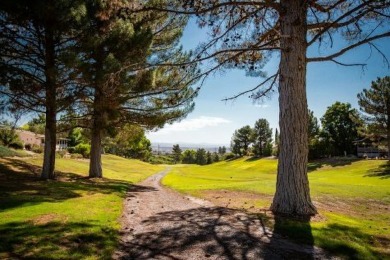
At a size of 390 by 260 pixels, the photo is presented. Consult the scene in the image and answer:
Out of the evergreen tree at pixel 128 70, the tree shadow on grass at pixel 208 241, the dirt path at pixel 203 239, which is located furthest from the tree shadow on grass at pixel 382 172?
the tree shadow on grass at pixel 208 241

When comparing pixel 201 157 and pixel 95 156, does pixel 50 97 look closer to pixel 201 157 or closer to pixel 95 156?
pixel 95 156

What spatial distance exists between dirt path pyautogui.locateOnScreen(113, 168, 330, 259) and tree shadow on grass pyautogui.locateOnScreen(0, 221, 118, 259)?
0.37m

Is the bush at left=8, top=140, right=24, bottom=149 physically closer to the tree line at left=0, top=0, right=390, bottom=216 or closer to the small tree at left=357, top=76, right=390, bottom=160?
the tree line at left=0, top=0, right=390, bottom=216

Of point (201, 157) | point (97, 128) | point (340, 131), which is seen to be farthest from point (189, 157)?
point (97, 128)

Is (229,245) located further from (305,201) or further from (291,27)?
(291,27)

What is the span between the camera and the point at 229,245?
20.6 feet

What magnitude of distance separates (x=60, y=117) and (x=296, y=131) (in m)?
16.3

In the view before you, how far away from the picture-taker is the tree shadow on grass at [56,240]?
5541 mm

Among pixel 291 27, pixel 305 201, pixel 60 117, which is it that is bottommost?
pixel 305 201

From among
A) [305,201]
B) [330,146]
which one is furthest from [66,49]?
[330,146]

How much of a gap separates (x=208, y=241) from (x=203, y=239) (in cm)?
16

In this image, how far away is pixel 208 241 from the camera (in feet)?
21.4

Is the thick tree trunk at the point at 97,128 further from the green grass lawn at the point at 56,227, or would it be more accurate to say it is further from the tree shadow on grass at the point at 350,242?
the tree shadow on grass at the point at 350,242

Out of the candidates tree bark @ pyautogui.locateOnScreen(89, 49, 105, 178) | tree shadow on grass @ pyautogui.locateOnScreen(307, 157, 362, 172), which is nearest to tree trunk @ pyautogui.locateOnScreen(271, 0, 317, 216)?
tree bark @ pyautogui.locateOnScreen(89, 49, 105, 178)
